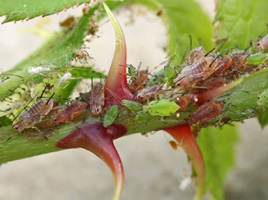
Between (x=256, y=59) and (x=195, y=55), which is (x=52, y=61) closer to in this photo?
(x=195, y=55)

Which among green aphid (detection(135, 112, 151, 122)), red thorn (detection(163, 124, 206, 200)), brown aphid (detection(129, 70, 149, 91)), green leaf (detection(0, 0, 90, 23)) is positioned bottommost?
red thorn (detection(163, 124, 206, 200))

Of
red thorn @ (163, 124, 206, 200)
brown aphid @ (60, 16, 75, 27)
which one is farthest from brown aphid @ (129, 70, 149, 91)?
brown aphid @ (60, 16, 75, 27)

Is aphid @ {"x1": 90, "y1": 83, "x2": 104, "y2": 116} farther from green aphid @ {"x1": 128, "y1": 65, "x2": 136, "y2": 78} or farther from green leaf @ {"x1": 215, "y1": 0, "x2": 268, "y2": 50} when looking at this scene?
green leaf @ {"x1": 215, "y1": 0, "x2": 268, "y2": 50}

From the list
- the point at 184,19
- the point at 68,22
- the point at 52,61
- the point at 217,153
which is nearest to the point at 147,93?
the point at 52,61

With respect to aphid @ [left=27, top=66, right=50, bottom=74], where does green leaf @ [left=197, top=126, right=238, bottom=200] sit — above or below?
below

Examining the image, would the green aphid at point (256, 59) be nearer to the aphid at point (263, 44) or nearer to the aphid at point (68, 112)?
the aphid at point (263, 44)

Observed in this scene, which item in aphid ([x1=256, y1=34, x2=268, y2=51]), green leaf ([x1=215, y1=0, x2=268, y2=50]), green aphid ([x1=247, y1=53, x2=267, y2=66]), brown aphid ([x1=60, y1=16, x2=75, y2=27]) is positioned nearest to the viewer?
green aphid ([x1=247, y1=53, x2=267, y2=66])
